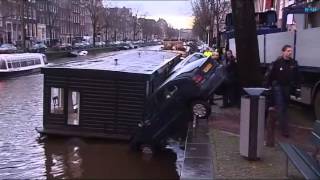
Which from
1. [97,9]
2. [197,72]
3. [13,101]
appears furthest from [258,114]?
[97,9]

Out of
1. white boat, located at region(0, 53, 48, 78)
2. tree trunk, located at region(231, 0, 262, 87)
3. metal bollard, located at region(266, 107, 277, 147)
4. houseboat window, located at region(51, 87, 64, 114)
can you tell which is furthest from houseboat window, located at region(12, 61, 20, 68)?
metal bollard, located at region(266, 107, 277, 147)

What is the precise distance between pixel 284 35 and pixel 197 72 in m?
4.89

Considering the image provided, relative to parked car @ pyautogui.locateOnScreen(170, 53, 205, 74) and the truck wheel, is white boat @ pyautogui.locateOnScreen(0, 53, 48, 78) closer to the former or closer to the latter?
parked car @ pyautogui.locateOnScreen(170, 53, 205, 74)

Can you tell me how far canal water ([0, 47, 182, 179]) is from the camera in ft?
35.4

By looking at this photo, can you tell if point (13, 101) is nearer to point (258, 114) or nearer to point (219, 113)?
point (219, 113)

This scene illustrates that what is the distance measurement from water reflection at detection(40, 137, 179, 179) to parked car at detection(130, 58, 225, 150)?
0.46 meters

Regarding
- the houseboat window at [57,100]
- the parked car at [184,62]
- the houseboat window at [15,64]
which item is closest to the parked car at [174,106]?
the houseboat window at [57,100]

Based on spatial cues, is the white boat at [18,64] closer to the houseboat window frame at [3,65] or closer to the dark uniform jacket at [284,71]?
the houseboat window frame at [3,65]

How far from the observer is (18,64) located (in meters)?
44.5

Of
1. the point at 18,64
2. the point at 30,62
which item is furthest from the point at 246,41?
the point at 30,62

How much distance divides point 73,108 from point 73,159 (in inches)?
114

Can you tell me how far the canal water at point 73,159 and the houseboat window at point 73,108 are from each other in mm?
518

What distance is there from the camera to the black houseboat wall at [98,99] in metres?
14.1

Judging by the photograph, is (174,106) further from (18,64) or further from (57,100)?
(18,64)
